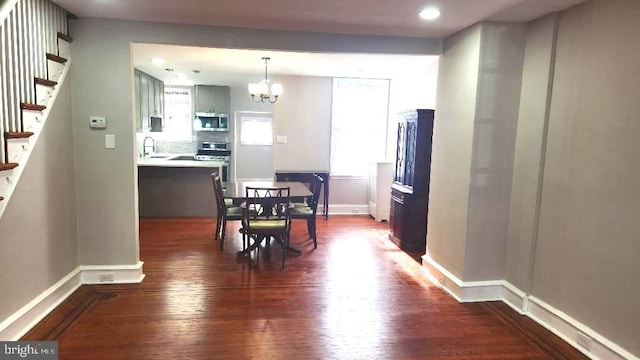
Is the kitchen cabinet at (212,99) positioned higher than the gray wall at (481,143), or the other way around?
the kitchen cabinet at (212,99)

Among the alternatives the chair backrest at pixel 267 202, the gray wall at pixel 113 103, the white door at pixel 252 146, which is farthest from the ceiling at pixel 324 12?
the white door at pixel 252 146

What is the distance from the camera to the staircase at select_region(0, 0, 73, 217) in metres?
2.35

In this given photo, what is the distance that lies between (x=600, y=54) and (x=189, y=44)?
3080 millimetres

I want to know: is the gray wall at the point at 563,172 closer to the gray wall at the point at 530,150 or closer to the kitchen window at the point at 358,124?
the gray wall at the point at 530,150

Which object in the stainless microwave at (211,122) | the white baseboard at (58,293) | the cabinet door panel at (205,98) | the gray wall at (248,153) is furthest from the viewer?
the gray wall at (248,153)

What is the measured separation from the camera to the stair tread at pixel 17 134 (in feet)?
7.67

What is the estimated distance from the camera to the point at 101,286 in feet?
11.1

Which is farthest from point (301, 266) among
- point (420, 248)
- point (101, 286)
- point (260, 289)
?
point (101, 286)

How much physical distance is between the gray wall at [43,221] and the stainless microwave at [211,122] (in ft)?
16.7

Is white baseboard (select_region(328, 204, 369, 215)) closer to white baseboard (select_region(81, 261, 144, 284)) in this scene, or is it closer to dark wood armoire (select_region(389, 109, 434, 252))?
dark wood armoire (select_region(389, 109, 434, 252))

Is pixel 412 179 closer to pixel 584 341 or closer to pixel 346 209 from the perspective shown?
pixel 346 209

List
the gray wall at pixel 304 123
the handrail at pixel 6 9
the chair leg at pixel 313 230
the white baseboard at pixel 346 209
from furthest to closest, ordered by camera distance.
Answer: the white baseboard at pixel 346 209 → the gray wall at pixel 304 123 → the chair leg at pixel 313 230 → the handrail at pixel 6 9

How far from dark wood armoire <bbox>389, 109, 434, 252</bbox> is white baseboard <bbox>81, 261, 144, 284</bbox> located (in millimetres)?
2995

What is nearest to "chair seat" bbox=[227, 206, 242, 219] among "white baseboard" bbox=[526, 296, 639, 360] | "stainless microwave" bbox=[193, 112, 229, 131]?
"white baseboard" bbox=[526, 296, 639, 360]
